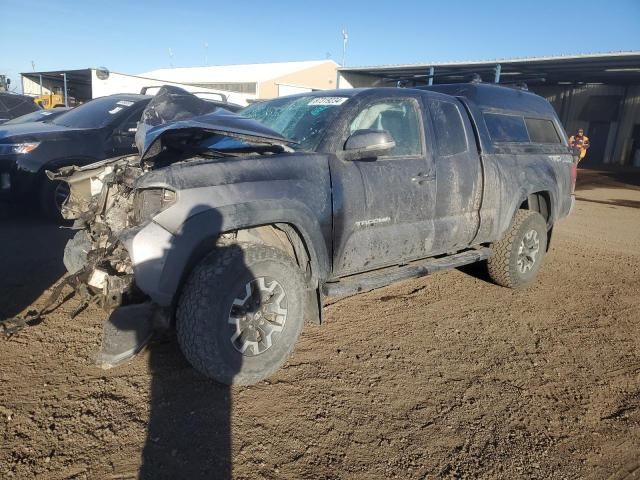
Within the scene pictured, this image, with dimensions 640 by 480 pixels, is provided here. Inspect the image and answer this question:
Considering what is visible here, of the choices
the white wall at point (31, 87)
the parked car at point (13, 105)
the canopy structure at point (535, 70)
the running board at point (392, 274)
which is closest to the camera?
the running board at point (392, 274)

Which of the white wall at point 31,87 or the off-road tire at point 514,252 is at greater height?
the white wall at point 31,87

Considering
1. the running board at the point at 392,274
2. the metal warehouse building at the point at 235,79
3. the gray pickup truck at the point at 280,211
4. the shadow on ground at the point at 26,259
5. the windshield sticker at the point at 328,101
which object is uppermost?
the metal warehouse building at the point at 235,79

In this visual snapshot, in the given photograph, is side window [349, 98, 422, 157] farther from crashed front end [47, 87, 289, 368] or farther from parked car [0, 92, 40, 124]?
parked car [0, 92, 40, 124]

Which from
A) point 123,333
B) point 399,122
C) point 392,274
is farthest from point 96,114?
point 392,274

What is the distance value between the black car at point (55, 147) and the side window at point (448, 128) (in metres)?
4.65

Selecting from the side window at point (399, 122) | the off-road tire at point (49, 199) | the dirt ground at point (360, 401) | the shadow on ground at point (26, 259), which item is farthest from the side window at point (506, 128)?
the off-road tire at point (49, 199)

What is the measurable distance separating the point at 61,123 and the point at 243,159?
5423 millimetres

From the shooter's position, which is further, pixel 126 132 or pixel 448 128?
pixel 126 132

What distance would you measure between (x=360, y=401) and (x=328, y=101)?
2.27 meters

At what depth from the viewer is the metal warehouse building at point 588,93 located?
74.5 ft

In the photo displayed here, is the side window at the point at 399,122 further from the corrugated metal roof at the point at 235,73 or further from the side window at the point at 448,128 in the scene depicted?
the corrugated metal roof at the point at 235,73

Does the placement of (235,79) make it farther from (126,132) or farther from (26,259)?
(26,259)

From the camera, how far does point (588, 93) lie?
27812mm

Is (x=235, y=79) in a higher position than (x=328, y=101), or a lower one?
higher
